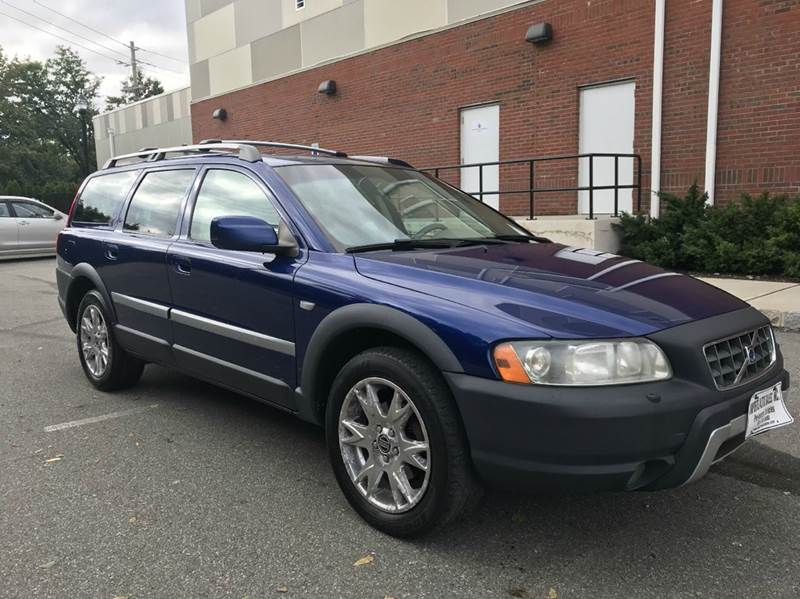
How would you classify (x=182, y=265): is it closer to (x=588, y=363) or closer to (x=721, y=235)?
(x=588, y=363)

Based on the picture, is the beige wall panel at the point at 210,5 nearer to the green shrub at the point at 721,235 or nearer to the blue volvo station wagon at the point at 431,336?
the green shrub at the point at 721,235

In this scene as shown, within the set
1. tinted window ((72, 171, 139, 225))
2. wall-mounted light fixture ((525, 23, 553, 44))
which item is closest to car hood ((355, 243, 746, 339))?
A: tinted window ((72, 171, 139, 225))

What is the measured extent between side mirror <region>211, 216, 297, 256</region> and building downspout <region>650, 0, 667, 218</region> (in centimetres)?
843

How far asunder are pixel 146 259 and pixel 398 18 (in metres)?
11.8

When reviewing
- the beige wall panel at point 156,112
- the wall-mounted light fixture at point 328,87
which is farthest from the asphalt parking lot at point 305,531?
the beige wall panel at point 156,112

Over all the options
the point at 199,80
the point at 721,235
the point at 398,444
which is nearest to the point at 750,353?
Result: the point at 398,444

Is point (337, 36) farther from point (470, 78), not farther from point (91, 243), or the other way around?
point (91, 243)

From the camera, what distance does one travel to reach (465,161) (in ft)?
45.3

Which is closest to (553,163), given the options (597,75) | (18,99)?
(597,75)

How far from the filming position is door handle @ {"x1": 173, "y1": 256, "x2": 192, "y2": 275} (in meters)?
3.92

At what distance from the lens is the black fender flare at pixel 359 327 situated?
2568mm

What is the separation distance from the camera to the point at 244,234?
315cm

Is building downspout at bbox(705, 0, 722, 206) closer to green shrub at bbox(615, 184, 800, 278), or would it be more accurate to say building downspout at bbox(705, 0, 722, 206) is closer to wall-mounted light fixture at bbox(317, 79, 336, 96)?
green shrub at bbox(615, 184, 800, 278)

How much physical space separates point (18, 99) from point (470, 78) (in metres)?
50.5
